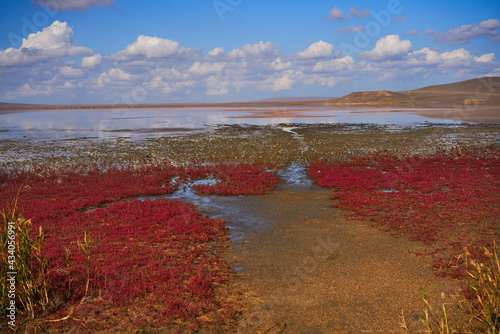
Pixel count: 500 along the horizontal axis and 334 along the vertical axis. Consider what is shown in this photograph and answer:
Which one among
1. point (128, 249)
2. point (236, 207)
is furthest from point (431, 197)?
point (128, 249)

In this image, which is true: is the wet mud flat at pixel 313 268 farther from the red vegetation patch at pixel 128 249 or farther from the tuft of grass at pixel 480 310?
the red vegetation patch at pixel 128 249

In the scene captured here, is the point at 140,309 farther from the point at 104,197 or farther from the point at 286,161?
the point at 286,161

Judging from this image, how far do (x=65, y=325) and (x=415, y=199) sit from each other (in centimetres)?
1327

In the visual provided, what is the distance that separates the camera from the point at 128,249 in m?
9.59

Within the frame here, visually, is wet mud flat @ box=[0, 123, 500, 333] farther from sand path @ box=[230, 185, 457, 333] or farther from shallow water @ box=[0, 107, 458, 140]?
shallow water @ box=[0, 107, 458, 140]

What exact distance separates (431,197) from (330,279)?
345 inches

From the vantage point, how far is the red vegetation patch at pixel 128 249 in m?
6.65

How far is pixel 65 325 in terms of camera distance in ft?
20.4

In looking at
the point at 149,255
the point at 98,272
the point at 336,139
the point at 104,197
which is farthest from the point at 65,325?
the point at 336,139

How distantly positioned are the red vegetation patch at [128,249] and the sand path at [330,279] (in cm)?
78

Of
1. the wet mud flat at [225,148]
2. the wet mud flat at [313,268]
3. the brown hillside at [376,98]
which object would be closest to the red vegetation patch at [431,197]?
the wet mud flat at [313,268]

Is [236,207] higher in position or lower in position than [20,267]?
lower

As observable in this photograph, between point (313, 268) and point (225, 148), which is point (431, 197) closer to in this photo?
point (313, 268)

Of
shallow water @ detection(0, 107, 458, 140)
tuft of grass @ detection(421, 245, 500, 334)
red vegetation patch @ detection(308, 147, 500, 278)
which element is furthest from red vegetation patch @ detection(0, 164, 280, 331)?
shallow water @ detection(0, 107, 458, 140)
